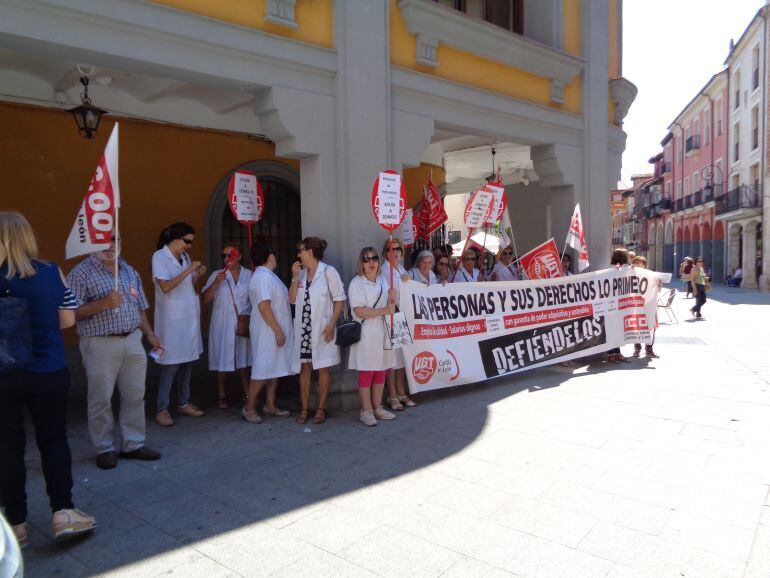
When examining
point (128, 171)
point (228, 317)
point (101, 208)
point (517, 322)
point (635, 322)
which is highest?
point (128, 171)

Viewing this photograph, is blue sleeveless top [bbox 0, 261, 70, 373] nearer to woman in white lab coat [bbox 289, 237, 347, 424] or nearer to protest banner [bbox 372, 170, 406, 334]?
woman in white lab coat [bbox 289, 237, 347, 424]

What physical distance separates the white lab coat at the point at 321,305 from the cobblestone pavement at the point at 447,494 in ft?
2.21

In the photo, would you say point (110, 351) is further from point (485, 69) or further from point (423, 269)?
point (485, 69)

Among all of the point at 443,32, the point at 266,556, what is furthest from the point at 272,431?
the point at 443,32

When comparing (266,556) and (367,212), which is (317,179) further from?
(266,556)

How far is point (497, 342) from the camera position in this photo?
7.11 m

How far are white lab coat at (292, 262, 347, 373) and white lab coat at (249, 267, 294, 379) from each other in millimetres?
166

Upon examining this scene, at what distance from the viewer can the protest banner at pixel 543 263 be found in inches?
306

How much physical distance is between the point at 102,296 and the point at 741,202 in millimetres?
34617

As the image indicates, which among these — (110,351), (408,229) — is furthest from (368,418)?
(408,229)

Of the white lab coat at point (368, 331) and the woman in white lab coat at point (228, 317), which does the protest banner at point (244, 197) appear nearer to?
the woman in white lab coat at point (228, 317)

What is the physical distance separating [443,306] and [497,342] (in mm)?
1027

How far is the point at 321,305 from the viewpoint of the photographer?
18.0 feet

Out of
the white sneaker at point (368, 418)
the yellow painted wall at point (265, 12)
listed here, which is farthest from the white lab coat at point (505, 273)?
the yellow painted wall at point (265, 12)
